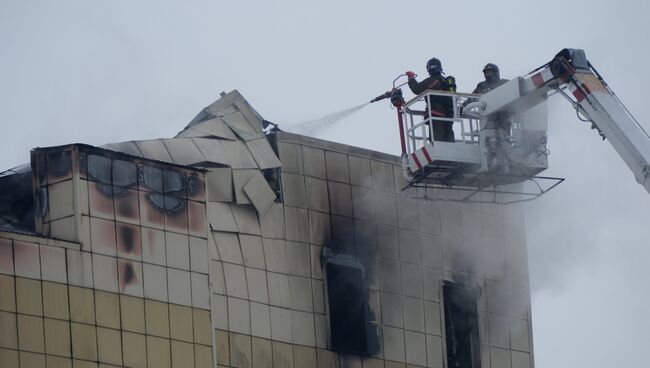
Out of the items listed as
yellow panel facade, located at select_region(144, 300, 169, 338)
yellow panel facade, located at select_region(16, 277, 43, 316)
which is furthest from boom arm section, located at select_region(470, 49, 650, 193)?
yellow panel facade, located at select_region(16, 277, 43, 316)

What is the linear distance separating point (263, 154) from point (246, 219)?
183 cm

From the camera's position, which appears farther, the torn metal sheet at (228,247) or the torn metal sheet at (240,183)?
the torn metal sheet at (240,183)

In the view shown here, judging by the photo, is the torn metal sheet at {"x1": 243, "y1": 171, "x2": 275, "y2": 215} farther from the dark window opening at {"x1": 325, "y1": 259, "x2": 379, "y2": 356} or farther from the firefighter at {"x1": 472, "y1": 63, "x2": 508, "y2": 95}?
the firefighter at {"x1": 472, "y1": 63, "x2": 508, "y2": 95}

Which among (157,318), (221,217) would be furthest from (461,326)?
(157,318)

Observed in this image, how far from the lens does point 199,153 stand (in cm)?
3859

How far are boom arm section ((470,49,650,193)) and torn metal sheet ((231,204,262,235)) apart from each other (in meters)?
5.67

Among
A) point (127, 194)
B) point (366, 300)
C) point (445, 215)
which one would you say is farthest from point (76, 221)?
point (445, 215)

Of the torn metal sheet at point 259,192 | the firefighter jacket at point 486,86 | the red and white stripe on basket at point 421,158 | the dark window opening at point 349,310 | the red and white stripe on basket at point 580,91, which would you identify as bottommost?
the dark window opening at point 349,310

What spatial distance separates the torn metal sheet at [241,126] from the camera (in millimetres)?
39688

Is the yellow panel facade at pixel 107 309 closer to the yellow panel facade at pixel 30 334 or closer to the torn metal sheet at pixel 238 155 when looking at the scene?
the yellow panel facade at pixel 30 334

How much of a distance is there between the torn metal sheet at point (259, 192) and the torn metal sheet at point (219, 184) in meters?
0.42

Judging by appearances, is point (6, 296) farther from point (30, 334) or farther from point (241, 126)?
point (241, 126)

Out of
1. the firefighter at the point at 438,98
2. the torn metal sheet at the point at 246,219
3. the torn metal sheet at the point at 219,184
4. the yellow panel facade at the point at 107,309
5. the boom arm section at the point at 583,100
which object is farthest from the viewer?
the torn metal sheet at the point at 246,219

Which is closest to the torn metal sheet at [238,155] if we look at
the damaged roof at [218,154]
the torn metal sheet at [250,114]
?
the damaged roof at [218,154]
